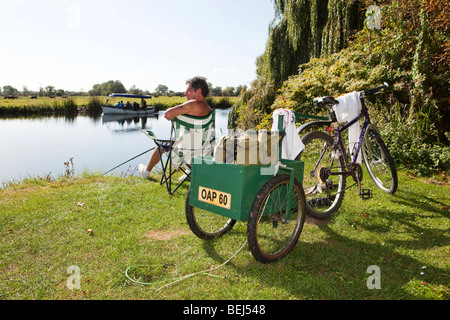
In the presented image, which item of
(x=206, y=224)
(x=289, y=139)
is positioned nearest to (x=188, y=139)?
(x=206, y=224)

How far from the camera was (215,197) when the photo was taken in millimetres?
2553

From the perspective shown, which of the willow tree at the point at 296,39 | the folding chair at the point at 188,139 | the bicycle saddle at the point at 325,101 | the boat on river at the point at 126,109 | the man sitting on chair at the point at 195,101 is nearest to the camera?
the bicycle saddle at the point at 325,101

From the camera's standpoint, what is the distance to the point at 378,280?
2.40 m

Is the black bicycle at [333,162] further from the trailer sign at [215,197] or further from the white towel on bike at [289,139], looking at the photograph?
the trailer sign at [215,197]

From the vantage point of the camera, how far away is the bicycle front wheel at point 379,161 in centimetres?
416

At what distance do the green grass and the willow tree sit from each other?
7.17 metres

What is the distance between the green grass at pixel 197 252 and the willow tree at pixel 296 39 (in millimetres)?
7170

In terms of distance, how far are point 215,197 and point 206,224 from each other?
0.93 meters

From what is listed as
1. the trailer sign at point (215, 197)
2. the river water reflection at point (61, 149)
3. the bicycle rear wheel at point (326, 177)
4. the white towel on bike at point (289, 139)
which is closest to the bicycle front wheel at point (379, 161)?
the bicycle rear wheel at point (326, 177)

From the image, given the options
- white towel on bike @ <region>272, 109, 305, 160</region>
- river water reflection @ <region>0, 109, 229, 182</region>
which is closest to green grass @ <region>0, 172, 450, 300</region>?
white towel on bike @ <region>272, 109, 305, 160</region>

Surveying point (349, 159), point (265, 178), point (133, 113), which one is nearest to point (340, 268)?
point (265, 178)

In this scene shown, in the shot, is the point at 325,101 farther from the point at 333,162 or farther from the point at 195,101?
the point at 195,101

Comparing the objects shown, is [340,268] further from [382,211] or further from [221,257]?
[382,211]

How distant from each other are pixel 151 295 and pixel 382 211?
3031mm
